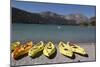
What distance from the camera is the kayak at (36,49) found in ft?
9.45

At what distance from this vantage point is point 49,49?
9.77 feet

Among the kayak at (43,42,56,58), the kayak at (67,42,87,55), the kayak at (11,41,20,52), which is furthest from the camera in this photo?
the kayak at (67,42,87,55)

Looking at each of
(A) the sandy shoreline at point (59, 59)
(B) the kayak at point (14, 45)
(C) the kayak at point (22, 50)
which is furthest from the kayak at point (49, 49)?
(B) the kayak at point (14, 45)

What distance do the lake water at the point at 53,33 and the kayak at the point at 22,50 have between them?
81 millimetres

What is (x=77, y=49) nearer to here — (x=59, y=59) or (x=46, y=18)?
(x=59, y=59)

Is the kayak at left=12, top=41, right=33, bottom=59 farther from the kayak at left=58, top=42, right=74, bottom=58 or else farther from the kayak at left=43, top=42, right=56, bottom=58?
the kayak at left=58, top=42, right=74, bottom=58

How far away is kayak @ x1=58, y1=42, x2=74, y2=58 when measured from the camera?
3038 millimetres

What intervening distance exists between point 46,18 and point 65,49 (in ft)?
1.62

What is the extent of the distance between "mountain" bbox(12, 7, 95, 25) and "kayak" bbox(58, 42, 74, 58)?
297 millimetres

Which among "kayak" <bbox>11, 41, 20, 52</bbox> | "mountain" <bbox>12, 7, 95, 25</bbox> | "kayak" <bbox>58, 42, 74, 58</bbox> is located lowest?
"kayak" <bbox>58, 42, 74, 58</bbox>

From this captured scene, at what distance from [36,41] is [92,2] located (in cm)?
101

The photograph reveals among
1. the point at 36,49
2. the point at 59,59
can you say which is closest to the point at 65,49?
the point at 59,59

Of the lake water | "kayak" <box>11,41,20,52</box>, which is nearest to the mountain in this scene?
the lake water

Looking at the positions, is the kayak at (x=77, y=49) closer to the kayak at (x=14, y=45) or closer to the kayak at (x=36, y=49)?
the kayak at (x=36, y=49)
